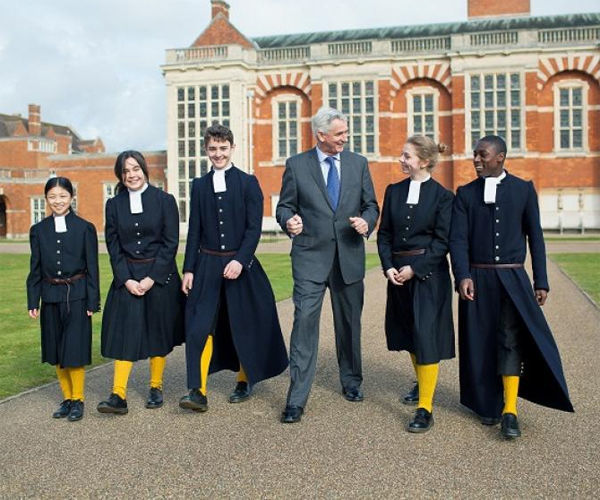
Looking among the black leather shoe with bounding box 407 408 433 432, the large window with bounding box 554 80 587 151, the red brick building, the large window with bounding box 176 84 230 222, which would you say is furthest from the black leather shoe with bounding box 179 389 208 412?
the red brick building

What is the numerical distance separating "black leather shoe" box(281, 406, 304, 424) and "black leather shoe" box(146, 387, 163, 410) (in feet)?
3.19

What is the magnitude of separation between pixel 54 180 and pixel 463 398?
10.7 feet

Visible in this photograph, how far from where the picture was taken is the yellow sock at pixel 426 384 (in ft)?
16.2

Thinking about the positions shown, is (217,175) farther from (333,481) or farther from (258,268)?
(333,481)

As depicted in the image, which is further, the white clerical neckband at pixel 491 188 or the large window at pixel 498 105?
the large window at pixel 498 105

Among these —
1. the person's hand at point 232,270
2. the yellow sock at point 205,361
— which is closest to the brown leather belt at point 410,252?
the person's hand at point 232,270

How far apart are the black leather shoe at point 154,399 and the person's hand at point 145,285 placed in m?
0.73

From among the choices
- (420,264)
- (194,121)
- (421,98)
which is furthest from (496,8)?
(420,264)

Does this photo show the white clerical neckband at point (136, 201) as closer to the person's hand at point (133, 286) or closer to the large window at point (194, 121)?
the person's hand at point (133, 286)

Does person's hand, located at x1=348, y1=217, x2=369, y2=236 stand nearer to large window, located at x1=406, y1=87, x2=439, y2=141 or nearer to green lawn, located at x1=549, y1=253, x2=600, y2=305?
green lawn, located at x1=549, y1=253, x2=600, y2=305

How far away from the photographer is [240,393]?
18.6 feet

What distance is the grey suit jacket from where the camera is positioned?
5375 mm

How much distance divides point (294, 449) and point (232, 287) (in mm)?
1515

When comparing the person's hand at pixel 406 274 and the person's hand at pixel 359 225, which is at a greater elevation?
the person's hand at pixel 359 225
